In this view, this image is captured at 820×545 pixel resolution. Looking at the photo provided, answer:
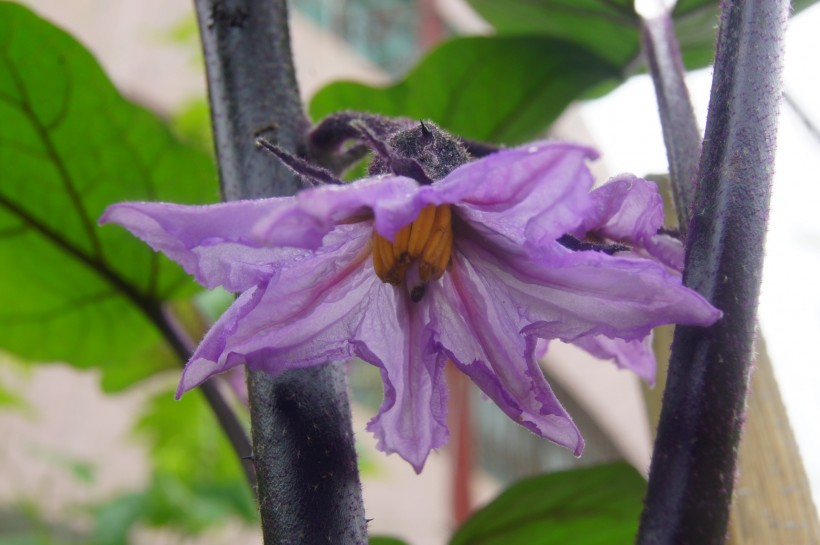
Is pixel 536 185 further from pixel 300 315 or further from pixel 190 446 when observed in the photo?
pixel 190 446

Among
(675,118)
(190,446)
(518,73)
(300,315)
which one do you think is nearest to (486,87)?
(518,73)

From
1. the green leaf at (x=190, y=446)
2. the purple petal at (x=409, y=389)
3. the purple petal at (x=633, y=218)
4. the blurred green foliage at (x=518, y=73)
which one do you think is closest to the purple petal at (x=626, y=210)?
the purple petal at (x=633, y=218)

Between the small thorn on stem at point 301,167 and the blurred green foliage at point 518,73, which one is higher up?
the blurred green foliage at point 518,73

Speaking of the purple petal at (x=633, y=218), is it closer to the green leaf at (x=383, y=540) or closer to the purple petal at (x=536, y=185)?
the purple petal at (x=536, y=185)

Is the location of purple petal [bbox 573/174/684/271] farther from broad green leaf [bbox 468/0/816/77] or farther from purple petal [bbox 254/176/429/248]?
broad green leaf [bbox 468/0/816/77]

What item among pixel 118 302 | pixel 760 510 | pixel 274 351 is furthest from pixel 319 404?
pixel 118 302

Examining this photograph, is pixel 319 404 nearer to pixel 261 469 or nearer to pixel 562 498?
pixel 261 469

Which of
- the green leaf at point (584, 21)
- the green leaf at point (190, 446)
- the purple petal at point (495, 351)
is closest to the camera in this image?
the purple petal at point (495, 351)
